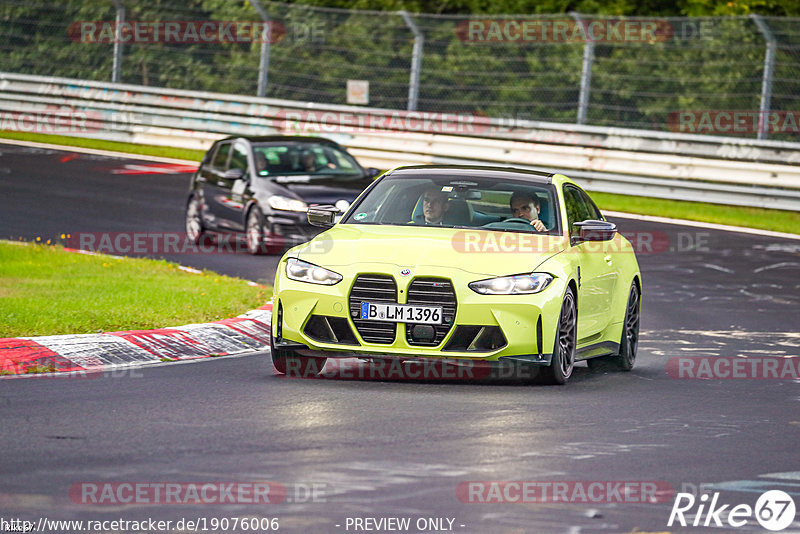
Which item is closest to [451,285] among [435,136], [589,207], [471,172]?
[471,172]

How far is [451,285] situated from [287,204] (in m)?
8.68

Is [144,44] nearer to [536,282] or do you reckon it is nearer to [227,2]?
[227,2]

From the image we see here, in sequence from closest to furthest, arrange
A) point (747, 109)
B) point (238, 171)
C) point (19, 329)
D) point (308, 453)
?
point (308, 453) → point (19, 329) → point (238, 171) → point (747, 109)

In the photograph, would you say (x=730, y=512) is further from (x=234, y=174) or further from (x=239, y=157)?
(x=239, y=157)

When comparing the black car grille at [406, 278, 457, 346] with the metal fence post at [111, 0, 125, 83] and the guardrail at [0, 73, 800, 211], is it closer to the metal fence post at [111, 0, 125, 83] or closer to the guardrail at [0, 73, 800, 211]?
the guardrail at [0, 73, 800, 211]

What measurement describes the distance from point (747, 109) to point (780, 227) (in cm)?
313

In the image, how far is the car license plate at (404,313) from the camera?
9.71 meters

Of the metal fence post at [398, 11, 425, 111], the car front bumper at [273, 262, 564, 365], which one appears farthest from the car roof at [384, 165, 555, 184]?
the metal fence post at [398, 11, 425, 111]

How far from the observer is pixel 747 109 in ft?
83.1

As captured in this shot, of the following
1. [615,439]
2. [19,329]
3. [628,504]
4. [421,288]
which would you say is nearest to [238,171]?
[19,329]

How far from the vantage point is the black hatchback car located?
18188 millimetres

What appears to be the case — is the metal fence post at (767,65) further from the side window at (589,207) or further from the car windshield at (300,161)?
the side window at (589,207)

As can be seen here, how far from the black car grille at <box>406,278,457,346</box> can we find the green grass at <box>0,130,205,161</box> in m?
20.4

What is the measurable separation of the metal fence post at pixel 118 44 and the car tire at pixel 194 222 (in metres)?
12.1
